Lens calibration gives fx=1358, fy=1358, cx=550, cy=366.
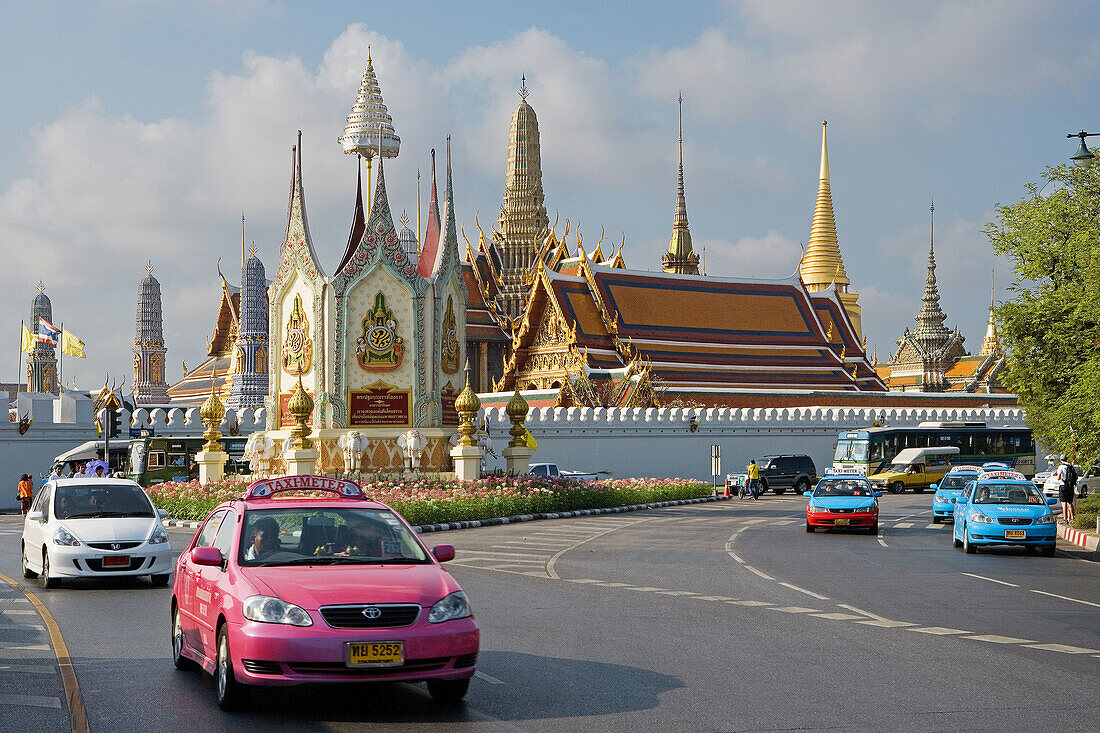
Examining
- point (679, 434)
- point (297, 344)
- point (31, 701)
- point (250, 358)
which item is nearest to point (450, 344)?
point (297, 344)

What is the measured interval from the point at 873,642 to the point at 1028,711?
2.98m

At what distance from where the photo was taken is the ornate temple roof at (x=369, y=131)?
3575cm

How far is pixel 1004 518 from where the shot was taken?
22484 mm

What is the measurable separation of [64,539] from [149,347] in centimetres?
8548

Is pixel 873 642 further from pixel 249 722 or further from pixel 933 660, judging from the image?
pixel 249 722

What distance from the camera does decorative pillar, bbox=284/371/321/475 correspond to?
31.3m

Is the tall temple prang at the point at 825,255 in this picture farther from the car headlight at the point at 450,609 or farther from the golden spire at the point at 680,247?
the car headlight at the point at 450,609

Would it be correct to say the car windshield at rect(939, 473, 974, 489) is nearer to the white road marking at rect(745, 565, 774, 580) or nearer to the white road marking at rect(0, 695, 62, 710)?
the white road marking at rect(745, 565, 774, 580)

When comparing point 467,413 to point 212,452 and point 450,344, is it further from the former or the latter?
point 212,452

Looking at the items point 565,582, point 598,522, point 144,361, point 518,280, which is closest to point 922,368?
point 518,280

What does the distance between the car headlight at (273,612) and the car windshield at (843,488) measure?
21101mm

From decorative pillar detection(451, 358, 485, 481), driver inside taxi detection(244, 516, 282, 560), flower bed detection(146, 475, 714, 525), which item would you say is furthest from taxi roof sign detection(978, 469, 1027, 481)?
driver inside taxi detection(244, 516, 282, 560)

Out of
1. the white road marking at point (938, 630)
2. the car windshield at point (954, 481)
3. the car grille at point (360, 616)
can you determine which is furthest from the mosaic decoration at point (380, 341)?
the car grille at point (360, 616)

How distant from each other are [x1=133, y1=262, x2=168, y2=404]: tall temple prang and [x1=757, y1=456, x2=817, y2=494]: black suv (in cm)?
5897
